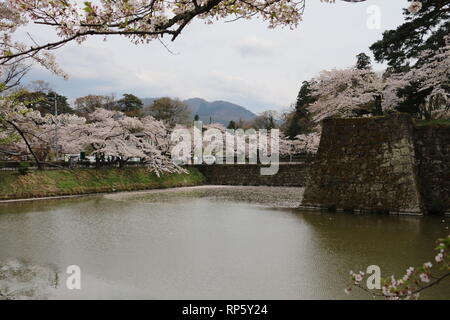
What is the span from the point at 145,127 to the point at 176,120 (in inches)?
604

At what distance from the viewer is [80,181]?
56.4ft

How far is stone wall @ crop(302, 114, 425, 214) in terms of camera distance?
9.37 m

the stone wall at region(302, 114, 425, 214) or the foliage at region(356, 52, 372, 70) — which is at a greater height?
the foliage at region(356, 52, 372, 70)

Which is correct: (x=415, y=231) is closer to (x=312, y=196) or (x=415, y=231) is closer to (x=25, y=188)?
(x=312, y=196)

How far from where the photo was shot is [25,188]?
48.8 feet

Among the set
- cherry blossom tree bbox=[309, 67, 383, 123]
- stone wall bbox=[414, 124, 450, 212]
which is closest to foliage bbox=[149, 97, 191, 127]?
cherry blossom tree bbox=[309, 67, 383, 123]

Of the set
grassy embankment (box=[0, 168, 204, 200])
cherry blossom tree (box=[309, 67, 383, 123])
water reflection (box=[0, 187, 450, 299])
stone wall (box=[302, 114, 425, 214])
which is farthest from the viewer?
cherry blossom tree (box=[309, 67, 383, 123])

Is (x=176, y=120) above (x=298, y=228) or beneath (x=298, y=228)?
above

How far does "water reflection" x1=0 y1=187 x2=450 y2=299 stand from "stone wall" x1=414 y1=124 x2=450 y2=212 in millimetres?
1052

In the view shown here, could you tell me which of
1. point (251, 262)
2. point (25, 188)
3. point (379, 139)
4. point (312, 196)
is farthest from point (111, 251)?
point (25, 188)

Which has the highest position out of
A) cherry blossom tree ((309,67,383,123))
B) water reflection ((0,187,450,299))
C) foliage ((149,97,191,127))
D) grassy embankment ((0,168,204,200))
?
foliage ((149,97,191,127))

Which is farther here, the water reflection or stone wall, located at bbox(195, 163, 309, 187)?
stone wall, located at bbox(195, 163, 309, 187)

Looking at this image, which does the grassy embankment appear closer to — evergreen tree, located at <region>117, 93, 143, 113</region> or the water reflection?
the water reflection

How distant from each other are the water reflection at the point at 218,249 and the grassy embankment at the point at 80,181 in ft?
17.1
